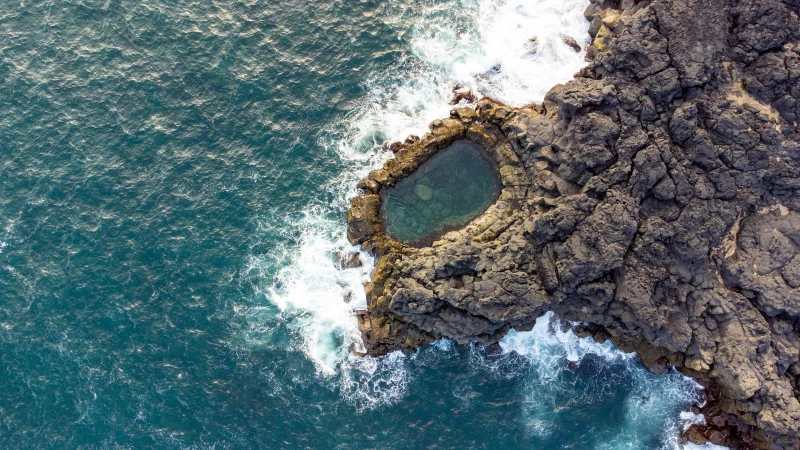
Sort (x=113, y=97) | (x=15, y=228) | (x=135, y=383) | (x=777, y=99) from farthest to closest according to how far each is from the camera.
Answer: (x=113, y=97), (x=15, y=228), (x=135, y=383), (x=777, y=99)

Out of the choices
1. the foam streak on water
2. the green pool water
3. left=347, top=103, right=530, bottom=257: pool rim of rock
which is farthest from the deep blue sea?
the green pool water

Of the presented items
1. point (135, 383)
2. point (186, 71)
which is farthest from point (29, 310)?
point (186, 71)

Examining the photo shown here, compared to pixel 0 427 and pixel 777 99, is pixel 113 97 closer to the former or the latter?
pixel 0 427

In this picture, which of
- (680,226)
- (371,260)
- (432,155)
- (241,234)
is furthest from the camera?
(432,155)

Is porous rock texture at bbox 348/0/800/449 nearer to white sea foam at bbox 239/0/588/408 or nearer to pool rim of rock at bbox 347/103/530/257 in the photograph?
pool rim of rock at bbox 347/103/530/257

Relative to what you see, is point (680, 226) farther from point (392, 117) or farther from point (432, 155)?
point (392, 117)

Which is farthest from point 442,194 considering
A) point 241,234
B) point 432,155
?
point 241,234

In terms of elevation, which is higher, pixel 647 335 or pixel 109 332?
pixel 647 335
